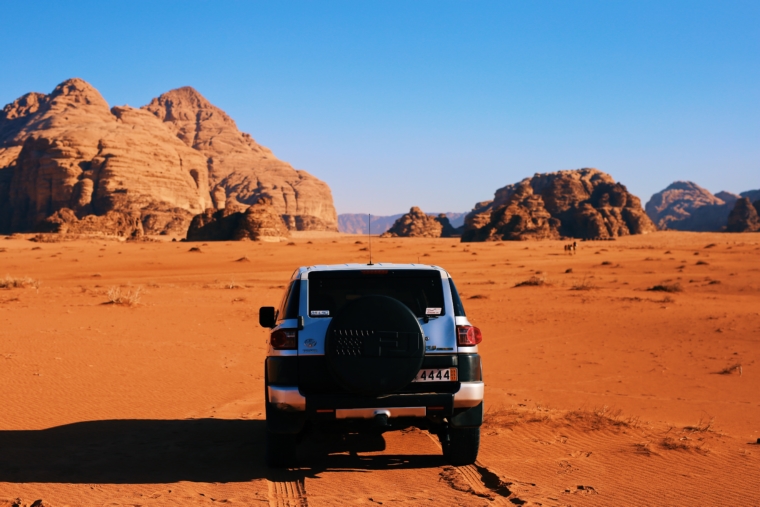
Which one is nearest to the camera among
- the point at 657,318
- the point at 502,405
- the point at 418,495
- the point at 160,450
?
the point at 418,495

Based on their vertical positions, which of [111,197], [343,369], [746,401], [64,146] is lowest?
[746,401]

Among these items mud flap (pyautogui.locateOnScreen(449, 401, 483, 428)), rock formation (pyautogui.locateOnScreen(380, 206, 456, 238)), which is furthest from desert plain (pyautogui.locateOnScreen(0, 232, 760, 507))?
rock formation (pyautogui.locateOnScreen(380, 206, 456, 238))

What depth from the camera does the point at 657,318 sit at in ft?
61.4

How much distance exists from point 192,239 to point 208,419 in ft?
260

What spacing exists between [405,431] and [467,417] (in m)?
2.20

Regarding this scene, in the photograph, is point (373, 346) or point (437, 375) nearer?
point (373, 346)

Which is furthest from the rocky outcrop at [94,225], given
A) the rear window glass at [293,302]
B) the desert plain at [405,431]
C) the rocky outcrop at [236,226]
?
the rear window glass at [293,302]

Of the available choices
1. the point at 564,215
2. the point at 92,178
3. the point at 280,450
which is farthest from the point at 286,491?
the point at 92,178

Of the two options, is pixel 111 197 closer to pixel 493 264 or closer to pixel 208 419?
pixel 493 264

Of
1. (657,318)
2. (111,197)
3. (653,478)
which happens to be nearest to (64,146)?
(111,197)

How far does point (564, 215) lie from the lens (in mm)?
125938

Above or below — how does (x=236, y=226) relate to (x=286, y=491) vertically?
above

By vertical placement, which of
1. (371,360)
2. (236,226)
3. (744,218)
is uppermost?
(744,218)

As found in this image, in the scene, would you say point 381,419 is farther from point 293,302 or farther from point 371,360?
point 293,302
